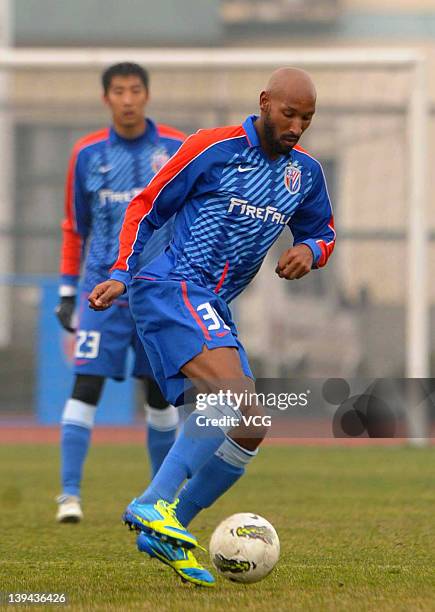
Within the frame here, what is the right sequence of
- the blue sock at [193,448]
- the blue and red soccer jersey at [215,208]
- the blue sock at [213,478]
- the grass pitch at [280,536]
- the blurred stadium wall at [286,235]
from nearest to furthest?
the grass pitch at [280,536] → the blue sock at [193,448] → the blue sock at [213,478] → the blue and red soccer jersey at [215,208] → the blurred stadium wall at [286,235]

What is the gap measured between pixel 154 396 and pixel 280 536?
A: 3.87 feet

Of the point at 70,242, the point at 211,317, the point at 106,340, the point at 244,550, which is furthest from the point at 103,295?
the point at 70,242

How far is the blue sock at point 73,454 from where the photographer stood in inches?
256

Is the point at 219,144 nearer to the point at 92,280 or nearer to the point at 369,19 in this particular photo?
the point at 92,280

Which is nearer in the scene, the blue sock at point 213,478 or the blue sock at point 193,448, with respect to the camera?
the blue sock at point 193,448

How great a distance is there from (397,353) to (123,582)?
9330mm

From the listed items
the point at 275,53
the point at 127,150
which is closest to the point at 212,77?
the point at 275,53

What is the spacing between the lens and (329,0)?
79.2 ft

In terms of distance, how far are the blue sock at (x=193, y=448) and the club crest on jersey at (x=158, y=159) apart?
8.08 ft

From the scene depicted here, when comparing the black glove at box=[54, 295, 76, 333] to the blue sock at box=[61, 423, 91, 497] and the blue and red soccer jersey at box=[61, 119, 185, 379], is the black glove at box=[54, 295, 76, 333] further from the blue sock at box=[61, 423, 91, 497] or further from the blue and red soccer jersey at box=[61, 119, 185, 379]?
the blue sock at box=[61, 423, 91, 497]

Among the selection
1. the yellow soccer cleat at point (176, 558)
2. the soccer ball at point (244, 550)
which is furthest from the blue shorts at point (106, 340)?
the yellow soccer cleat at point (176, 558)

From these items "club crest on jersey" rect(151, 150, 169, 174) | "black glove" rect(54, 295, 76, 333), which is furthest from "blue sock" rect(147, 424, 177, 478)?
"club crest on jersey" rect(151, 150, 169, 174)

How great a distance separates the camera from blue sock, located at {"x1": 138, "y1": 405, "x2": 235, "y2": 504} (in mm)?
4359
